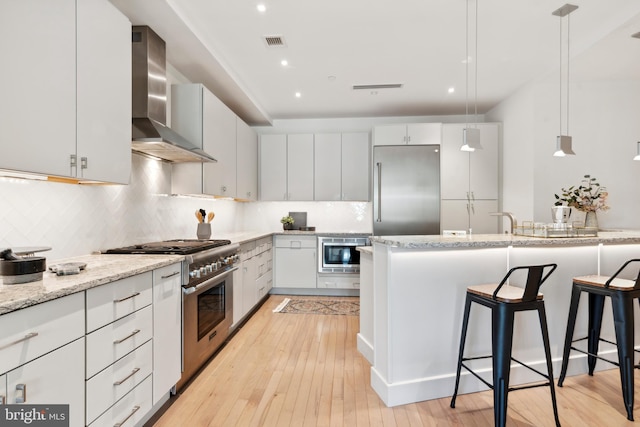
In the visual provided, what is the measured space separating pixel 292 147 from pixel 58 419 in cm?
461

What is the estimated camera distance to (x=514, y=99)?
4609 mm

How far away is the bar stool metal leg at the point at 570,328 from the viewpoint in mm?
2480

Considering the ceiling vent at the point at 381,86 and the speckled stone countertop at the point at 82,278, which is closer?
the speckled stone countertop at the point at 82,278

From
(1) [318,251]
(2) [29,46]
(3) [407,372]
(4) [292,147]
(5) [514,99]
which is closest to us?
(2) [29,46]

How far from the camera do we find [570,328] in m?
2.50

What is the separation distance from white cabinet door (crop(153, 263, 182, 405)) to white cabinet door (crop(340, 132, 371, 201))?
3.48 metres

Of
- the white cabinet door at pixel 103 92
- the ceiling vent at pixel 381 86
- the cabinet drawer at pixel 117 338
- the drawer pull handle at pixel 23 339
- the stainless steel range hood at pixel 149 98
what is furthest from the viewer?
the ceiling vent at pixel 381 86

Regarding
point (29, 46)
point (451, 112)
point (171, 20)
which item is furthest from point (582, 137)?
point (29, 46)

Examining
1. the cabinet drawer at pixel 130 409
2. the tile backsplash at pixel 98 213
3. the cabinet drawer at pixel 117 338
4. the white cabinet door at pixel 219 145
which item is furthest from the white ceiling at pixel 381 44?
the cabinet drawer at pixel 130 409

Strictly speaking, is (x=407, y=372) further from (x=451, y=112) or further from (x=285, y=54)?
(x=451, y=112)

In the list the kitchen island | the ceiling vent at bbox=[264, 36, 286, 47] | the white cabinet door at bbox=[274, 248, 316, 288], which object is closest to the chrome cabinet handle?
the kitchen island

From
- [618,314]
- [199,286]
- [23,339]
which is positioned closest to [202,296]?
[199,286]

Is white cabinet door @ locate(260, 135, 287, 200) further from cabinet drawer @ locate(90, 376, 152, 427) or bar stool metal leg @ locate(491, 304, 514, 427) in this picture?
bar stool metal leg @ locate(491, 304, 514, 427)

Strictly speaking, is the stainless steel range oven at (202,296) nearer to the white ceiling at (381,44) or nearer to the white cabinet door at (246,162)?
the white cabinet door at (246,162)
